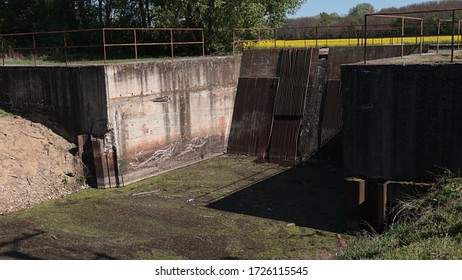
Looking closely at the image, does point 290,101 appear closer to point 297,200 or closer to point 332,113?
point 332,113

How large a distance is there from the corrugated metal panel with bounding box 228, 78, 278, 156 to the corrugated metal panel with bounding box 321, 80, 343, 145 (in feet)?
6.59

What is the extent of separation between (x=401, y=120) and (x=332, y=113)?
6650 millimetres

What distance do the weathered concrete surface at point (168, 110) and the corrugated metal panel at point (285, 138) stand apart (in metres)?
1.87

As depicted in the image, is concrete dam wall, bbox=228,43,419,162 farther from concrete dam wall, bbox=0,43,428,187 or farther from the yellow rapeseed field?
the yellow rapeseed field

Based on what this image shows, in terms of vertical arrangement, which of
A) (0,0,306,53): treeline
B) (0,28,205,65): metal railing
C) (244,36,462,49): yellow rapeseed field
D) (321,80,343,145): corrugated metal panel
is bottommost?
(321,80,343,145): corrugated metal panel

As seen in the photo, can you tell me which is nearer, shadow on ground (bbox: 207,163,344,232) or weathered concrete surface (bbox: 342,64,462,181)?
weathered concrete surface (bbox: 342,64,462,181)

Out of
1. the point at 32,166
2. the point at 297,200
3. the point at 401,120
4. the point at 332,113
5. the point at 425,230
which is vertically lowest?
the point at 297,200

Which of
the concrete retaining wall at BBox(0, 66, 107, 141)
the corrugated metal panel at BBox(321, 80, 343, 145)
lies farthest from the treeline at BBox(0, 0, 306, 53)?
the concrete retaining wall at BBox(0, 66, 107, 141)

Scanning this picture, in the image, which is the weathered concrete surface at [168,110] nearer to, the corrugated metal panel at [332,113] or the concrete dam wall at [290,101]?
the concrete dam wall at [290,101]

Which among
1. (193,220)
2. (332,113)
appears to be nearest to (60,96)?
(193,220)

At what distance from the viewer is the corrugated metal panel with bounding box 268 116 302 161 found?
17.0 meters

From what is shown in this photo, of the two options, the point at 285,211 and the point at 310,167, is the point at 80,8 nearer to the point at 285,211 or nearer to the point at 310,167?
the point at 310,167

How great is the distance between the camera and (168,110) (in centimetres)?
1599

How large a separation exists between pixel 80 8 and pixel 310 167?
54.6 feet
